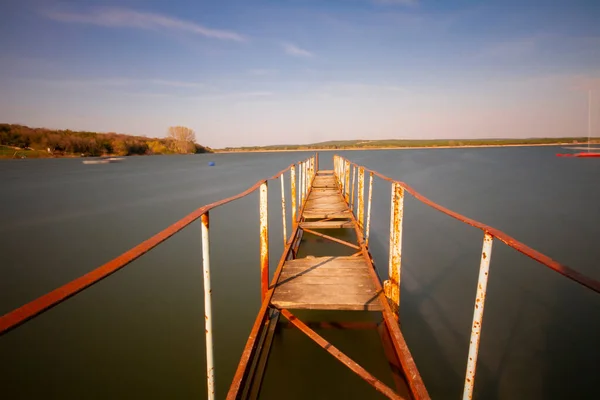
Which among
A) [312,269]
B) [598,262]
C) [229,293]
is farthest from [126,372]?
[598,262]

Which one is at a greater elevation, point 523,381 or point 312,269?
point 312,269

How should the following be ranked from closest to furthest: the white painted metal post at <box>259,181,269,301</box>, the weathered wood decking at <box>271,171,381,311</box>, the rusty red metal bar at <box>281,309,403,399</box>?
the rusty red metal bar at <box>281,309,403,399</box> → the weathered wood decking at <box>271,171,381,311</box> → the white painted metal post at <box>259,181,269,301</box>

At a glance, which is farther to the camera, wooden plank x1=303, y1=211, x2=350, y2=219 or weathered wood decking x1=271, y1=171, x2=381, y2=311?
wooden plank x1=303, y1=211, x2=350, y2=219

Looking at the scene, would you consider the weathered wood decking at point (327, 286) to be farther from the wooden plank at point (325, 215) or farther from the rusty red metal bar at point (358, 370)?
the wooden plank at point (325, 215)

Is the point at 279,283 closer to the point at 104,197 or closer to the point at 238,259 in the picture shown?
the point at 238,259

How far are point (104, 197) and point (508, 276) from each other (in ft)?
67.7

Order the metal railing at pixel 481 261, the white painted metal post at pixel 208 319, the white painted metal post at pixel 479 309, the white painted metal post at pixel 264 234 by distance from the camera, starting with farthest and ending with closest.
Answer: the white painted metal post at pixel 264 234 → the white painted metal post at pixel 208 319 → the white painted metal post at pixel 479 309 → the metal railing at pixel 481 261

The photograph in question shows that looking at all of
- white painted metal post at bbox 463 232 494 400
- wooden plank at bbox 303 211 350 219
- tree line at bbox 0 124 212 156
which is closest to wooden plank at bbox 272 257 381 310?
white painted metal post at bbox 463 232 494 400

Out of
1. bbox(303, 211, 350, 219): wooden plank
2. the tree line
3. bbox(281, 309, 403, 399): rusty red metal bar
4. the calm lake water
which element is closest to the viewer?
bbox(281, 309, 403, 399): rusty red metal bar

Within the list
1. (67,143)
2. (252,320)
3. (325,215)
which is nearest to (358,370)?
(252,320)

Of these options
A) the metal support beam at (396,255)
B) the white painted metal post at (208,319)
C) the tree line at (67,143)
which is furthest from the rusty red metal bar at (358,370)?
the tree line at (67,143)

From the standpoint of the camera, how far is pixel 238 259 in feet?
24.5

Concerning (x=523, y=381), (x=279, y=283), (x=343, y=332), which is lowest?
(x=523, y=381)

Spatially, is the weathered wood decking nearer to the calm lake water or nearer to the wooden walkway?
the wooden walkway
